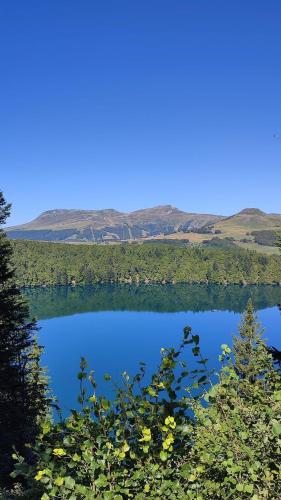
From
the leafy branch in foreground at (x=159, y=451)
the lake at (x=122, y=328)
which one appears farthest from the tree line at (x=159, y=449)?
the lake at (x=122, y=328)

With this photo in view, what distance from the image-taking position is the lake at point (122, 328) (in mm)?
90513

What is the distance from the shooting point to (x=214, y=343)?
113500 mm

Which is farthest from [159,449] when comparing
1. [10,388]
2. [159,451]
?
[10,388]

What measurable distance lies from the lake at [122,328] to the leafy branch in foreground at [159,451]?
57608 mm

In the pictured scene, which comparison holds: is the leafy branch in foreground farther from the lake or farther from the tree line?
the lake

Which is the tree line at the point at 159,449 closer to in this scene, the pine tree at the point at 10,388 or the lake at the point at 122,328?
the pine tree at the point at 10,388

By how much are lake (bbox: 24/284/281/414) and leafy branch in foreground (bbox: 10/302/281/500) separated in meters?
57.6

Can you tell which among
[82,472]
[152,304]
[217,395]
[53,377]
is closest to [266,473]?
[217,395]

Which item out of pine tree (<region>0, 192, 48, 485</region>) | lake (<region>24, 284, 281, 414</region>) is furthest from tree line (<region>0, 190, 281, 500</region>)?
lake (<region>24, 284, 281, 414</region>)

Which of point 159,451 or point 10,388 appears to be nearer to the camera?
point 159,451

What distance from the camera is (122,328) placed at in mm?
136375

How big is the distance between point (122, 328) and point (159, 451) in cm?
13436

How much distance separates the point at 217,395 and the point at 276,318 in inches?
6256

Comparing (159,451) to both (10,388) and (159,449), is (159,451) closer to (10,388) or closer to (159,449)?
(159,449)
